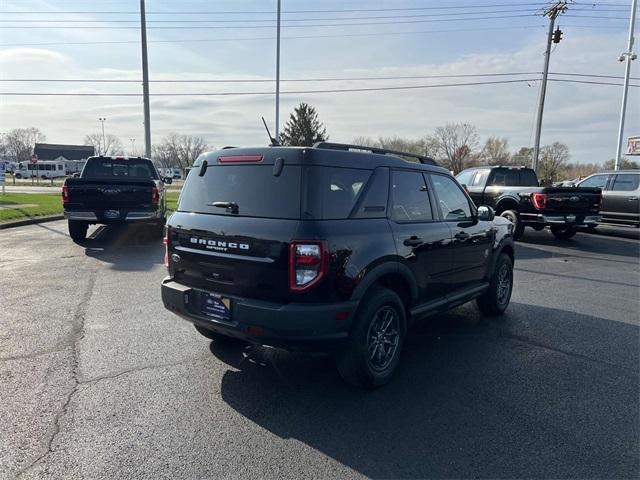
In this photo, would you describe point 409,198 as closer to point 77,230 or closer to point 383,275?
point 383,275

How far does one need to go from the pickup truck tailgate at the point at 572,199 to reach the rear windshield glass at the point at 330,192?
1038 centimetres

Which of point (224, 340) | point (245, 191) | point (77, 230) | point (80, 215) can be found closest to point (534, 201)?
point (224, 340)

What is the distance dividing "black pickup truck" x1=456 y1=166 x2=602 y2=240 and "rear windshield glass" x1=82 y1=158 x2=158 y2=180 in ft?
32.0

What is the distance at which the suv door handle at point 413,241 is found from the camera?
4037 mm

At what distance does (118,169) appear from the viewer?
40.8 ft

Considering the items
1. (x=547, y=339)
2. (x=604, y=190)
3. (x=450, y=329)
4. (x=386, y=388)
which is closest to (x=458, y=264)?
(x=450, y=329)

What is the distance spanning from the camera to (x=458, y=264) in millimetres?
4938

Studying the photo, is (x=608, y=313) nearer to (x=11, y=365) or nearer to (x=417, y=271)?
(x=417, y=271)

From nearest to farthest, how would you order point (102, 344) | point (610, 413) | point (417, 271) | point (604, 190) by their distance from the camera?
point (610, 413) < point (417, 271) < point (102, 344) < point (604, 190)

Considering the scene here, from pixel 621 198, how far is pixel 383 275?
46.7ft

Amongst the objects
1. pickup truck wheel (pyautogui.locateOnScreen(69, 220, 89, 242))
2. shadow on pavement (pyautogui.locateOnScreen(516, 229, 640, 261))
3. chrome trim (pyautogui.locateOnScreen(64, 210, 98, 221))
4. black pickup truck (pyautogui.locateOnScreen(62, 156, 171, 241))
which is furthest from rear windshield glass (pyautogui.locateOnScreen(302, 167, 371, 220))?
pickup truck wheel (pyautogui.locateOnScreen(69, 220, 89, 242))

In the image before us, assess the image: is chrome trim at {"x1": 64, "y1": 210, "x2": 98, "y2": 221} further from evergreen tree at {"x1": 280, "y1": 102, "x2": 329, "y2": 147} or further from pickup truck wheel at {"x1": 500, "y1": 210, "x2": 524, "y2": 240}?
evergreen tree at {"x1": 280, "y1": 102, "x2": 329, "y2": 147}

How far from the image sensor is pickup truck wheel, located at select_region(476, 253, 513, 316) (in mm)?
5793

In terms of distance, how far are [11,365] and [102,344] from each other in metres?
0.78
